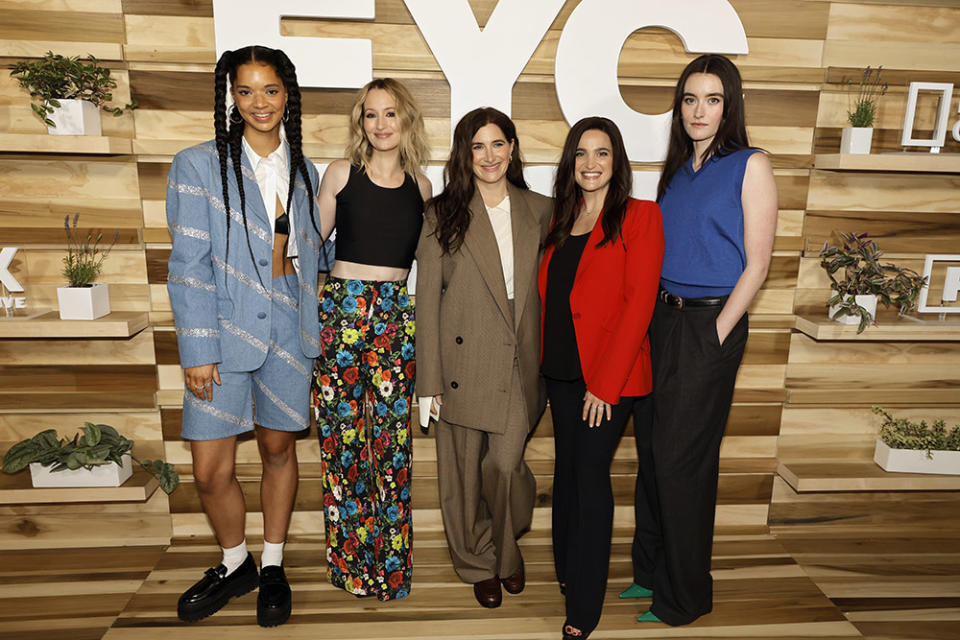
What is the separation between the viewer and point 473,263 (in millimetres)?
2070

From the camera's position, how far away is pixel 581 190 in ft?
6.78

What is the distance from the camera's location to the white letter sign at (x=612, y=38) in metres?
2.38

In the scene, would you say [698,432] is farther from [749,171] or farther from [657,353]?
[749,171]

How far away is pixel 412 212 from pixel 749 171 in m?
1.06

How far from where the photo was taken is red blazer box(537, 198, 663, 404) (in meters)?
1.88

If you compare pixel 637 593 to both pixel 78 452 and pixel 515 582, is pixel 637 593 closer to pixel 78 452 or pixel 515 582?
pixel 515 582

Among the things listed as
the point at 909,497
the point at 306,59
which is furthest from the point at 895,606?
the point at 306,59

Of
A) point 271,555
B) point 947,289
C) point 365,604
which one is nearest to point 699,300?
point 947,289

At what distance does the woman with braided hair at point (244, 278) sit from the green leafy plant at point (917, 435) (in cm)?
237

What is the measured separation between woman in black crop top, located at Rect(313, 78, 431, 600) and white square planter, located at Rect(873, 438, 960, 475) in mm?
1983

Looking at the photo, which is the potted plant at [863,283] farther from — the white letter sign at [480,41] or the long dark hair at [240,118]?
the long dark hair at [240,118]

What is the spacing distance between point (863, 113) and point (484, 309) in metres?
1.65

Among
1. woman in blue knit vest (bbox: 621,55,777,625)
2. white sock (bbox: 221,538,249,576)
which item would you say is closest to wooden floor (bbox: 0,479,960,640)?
white sock (bbox: 221,538,249,576)

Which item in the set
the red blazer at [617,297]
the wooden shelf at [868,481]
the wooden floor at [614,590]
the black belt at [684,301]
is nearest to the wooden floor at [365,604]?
the wooden floor at [614,590]
